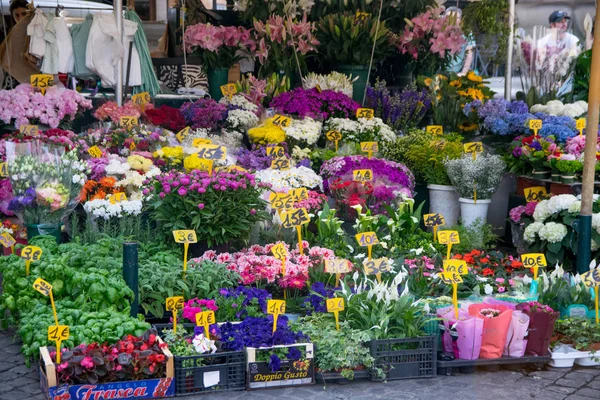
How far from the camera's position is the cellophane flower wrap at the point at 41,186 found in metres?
6.74

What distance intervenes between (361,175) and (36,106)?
3.44 m

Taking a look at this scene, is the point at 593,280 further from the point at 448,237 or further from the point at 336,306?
the point at 336,306

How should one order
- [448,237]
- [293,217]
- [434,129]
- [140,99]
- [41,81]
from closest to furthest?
[448,237]
[293,217]
[41,81]
[434,129]
[140,99]

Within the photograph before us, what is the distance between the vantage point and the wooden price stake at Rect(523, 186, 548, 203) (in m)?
8.00

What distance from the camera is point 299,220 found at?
630 centimetres

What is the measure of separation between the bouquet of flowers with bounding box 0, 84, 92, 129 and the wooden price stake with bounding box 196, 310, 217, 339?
4188 mm

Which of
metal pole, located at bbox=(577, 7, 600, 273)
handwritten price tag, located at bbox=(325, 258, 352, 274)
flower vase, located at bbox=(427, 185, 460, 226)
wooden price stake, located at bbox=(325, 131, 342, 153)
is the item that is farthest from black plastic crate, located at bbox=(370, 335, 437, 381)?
wooden price stake, located at bbox=(325, 131, 342, 153)

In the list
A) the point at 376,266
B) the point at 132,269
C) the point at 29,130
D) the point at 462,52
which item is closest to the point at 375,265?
the point at 376,266

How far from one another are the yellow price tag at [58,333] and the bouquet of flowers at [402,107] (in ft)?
17.4

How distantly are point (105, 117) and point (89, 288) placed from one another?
3803 mm

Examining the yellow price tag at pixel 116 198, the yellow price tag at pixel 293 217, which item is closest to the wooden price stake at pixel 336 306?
the yellow price tag at pixel 293 217

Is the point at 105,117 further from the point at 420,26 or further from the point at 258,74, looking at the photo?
the point at 420,26

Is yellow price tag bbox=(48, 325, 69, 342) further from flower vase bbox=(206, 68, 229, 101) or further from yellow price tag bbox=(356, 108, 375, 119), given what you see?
flower vase bbox=(206, 68, 229, 101)

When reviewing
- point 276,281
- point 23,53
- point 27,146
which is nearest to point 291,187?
point 276,281
